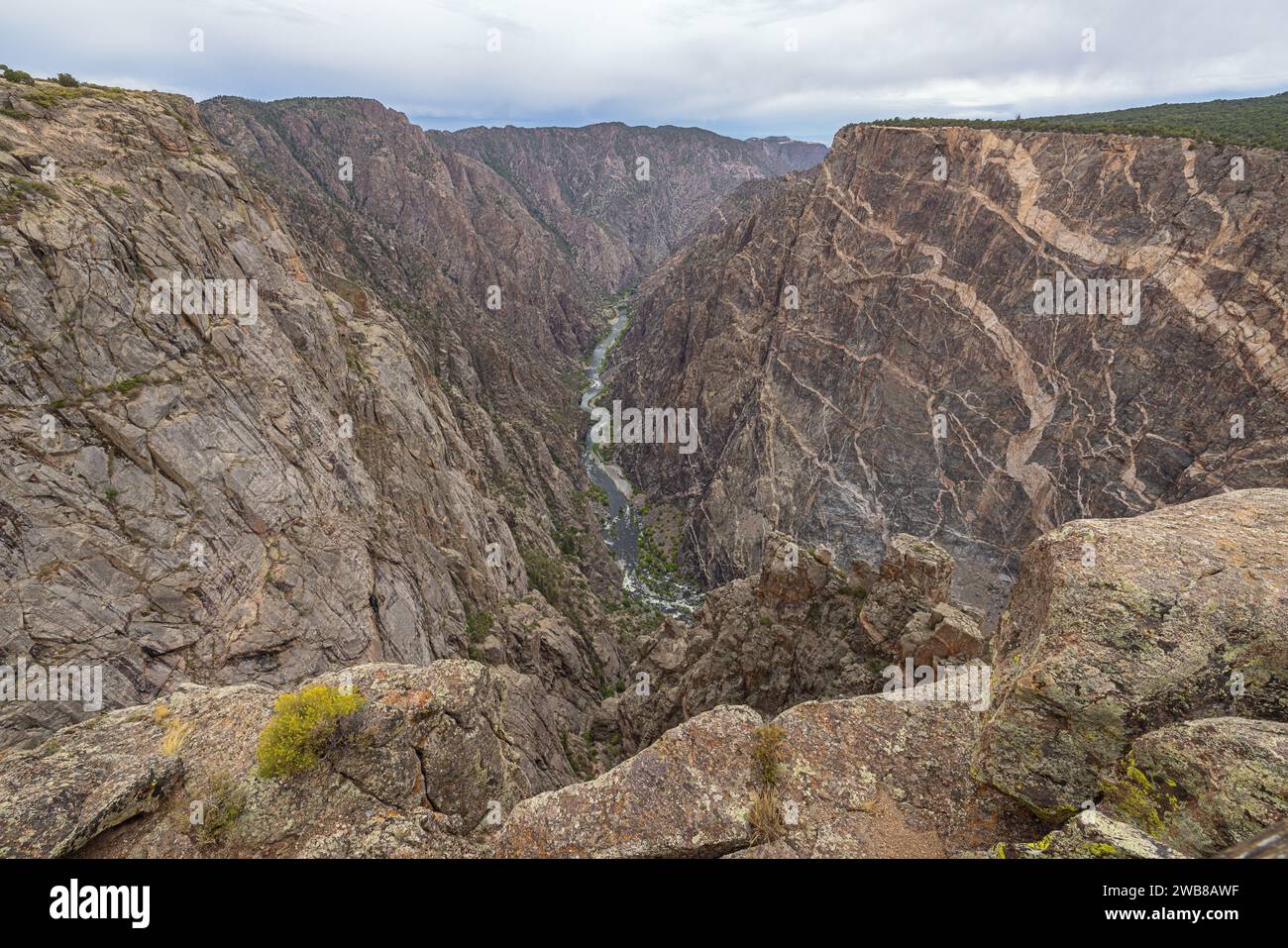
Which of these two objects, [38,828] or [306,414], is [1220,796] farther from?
[306,414]

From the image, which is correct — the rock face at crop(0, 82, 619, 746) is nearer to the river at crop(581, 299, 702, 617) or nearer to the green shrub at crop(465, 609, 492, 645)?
the green shrub at crop(465, 609, 492, 645)

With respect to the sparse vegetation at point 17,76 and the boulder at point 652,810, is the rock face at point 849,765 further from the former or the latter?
the sparse vegetation at point 17,76

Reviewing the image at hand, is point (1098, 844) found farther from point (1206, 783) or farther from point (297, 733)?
point (297, 733)

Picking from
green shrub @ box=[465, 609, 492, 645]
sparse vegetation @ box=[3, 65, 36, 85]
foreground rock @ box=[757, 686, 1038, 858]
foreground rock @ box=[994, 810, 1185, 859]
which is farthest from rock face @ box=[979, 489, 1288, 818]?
sparse vegetation @ box=[3, 65, 36, 85]

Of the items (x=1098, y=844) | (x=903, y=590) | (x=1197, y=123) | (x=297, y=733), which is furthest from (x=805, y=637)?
(x=1197, y=123)

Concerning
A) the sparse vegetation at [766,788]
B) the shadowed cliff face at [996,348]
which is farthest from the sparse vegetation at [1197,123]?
the sparse vegetation at [766,788]
